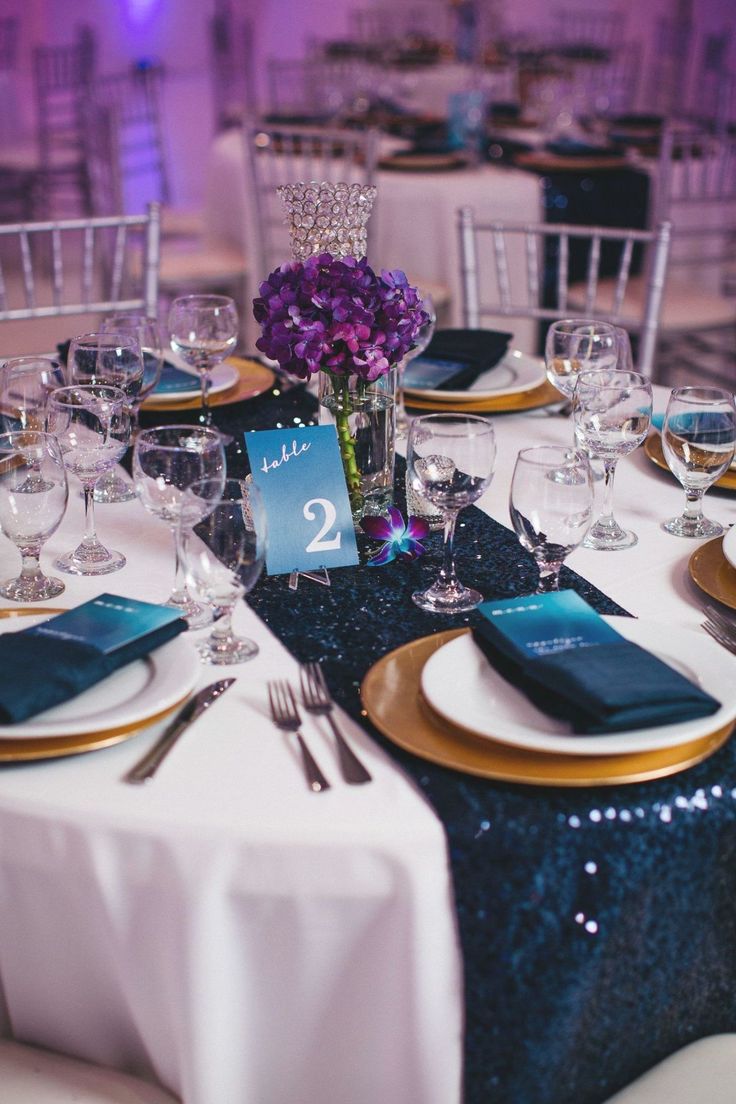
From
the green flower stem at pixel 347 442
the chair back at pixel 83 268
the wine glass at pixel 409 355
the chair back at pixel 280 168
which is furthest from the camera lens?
the chair back at pixel 280 168

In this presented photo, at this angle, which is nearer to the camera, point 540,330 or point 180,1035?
point 180,1035

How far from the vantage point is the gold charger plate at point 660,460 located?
161 centimetres

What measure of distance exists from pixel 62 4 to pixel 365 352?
7702mm

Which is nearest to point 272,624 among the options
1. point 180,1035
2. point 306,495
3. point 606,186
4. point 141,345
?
point 306,495

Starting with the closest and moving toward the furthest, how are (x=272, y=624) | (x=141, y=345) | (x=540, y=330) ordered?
(x=272, y=624) → (x=141, y=345) → (x=540, y=330)

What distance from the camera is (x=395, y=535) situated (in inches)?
54.2

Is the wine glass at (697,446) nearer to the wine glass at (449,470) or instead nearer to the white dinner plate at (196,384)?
the wine glass at (449,470)

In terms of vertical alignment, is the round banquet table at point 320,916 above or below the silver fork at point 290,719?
below

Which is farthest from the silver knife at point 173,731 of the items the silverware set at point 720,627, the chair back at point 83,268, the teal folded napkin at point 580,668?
the chair back at point 83,268

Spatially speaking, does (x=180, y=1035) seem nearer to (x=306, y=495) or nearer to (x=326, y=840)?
(x=326, y=840)

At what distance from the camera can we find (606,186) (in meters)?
4.26

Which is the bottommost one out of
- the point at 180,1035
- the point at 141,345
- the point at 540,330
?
the point at 540,330

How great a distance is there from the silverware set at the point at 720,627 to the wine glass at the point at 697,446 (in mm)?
227

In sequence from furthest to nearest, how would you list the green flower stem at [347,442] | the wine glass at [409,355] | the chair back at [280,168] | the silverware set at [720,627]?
the chair back at [280,168] < the wine glass at [409,355] < the green flower stem at [347,442] < the silverware set at [720,627]
